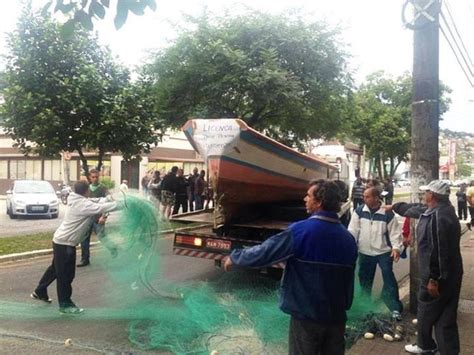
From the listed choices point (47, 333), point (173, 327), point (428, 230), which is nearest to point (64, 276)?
point (47, 333)

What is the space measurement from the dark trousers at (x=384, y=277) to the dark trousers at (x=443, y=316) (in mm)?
1341

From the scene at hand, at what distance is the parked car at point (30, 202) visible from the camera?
1892 centimetres

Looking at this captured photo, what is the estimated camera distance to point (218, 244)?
7547 mm

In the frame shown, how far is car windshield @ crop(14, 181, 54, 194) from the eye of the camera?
65.7 feet

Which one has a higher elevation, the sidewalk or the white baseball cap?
the white baseball cap

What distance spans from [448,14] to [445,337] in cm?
588

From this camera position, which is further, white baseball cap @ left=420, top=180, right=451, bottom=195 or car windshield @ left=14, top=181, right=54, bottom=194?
car windshield @ left=14, top=181, right=54, bottom=194

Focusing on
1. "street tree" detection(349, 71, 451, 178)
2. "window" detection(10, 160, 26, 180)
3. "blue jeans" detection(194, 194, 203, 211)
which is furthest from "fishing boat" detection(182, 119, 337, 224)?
"window" detection(10, 160, 26, 180)

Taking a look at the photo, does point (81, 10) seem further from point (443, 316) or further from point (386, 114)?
point (386, 114)

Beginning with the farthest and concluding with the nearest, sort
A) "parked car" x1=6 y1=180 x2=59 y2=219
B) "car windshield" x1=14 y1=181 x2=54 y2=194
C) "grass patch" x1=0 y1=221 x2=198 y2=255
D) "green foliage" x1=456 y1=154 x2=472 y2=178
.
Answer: "green foliage" x1=456 y1=154 x2=472 y2=178, "car windshield" x1=14 y1=181 x2=54 y2=194, "parked car" x1=6 y1=180 x2=59 y2=219, "grass patch" x1=0 y1=221 x2=198 y2=255

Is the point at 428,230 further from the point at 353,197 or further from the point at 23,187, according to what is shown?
the point at 23,187

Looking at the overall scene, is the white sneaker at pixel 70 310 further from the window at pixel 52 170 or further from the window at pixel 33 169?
the window at pixel 33 169

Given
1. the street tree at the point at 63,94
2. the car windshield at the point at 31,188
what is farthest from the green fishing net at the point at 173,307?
the car windshield at the point at 31,188

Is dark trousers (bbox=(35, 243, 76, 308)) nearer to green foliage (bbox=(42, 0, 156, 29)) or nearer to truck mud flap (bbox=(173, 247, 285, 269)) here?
truck mud flap (bbox=(173, 247, 285, 269))
